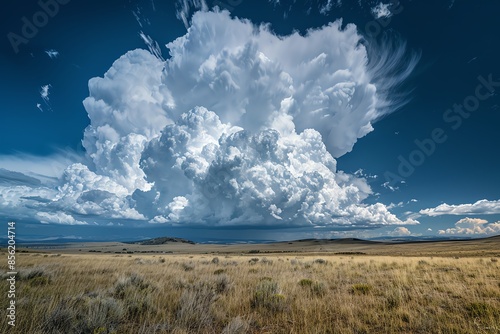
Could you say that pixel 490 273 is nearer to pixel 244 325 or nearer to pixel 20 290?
pixel 244 325

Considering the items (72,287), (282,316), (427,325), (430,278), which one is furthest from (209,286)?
(430,278)

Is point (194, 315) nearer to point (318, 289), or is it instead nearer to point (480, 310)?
point (318, 289)

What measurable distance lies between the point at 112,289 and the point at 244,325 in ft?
20.0

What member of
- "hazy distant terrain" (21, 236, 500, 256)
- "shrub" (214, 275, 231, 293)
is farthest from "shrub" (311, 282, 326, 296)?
"hazy distant terrain" (21, 236, 500, 256)

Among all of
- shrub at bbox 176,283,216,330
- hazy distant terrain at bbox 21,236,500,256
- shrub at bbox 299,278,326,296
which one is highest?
hazy distant terrain at bbox 21,236,500,256

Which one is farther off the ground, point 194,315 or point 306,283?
point 306,283

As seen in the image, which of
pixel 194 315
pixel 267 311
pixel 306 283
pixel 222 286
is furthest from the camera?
pixel 306 283

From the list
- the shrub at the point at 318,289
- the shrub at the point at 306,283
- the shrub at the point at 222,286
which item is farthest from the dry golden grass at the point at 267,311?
the shrub at the point at 306,283

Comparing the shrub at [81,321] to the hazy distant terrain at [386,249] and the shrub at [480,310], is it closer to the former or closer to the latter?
the shrub at [480,310]

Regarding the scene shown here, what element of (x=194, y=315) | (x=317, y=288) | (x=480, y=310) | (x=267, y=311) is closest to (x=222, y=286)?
(x=267, y=311)

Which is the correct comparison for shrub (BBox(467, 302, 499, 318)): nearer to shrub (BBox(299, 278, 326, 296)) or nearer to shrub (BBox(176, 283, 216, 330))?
shrub (BBox(299, 278, 326, 296))

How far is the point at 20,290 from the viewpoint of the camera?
30.1 feet

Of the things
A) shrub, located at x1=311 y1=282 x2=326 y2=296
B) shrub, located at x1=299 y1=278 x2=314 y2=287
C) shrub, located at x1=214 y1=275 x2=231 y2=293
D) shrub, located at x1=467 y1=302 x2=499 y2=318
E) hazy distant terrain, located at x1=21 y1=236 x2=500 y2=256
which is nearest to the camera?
shrub, located at x1=467 y1=302 x2=499 y2=318

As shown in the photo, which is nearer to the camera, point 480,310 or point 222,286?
point 480,310
